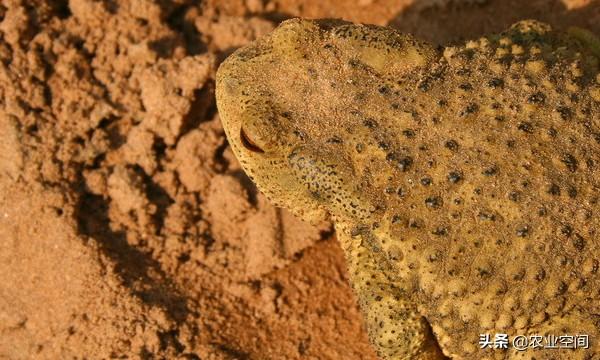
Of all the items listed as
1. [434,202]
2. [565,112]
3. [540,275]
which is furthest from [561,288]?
[565,112]

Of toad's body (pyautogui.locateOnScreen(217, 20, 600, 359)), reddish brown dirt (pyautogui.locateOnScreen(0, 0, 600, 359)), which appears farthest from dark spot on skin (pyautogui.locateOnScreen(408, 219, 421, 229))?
reddish brown dirt (pyautogui.locateOnScreen(0, 0, 600, 359))

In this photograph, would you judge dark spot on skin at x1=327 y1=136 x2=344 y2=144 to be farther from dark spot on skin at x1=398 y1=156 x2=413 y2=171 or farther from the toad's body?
dark spot on skin at x1=398 y1=156 x2=413 y2=171

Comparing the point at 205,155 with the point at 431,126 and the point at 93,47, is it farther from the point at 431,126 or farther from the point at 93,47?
the point at 431,126

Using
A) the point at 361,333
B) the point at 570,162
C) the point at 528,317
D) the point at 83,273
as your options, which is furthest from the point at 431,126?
the point at 83,273

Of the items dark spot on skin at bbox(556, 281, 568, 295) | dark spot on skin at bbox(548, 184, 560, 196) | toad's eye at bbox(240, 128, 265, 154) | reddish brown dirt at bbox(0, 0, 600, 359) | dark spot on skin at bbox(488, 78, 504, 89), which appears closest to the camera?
dark spot on skin at bbox(548, 184, 560, 196)

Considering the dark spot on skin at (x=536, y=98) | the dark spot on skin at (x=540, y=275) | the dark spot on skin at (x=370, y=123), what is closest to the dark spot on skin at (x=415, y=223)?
the dark spot on skin at (x=370, y=123)

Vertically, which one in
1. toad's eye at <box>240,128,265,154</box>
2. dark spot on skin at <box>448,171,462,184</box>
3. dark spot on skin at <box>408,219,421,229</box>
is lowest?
toad's eye at <box>240,128,265,154</box>
